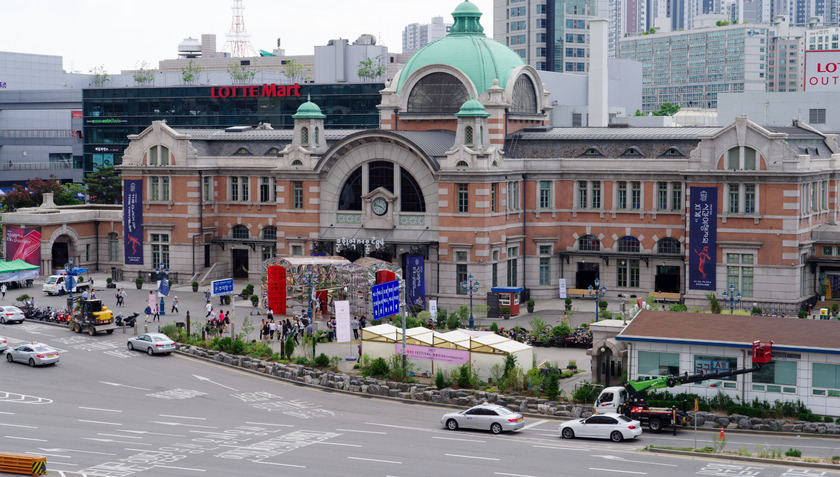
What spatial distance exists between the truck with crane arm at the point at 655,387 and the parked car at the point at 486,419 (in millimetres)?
4333

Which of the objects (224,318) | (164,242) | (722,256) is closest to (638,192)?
(722,256)

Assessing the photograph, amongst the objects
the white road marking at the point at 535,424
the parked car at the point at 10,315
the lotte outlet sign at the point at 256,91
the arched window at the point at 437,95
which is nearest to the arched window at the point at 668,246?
the arched window at the point at 437,95

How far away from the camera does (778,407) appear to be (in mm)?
53469

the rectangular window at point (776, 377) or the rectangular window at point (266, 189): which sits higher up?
the rectangular window at point (266, 189)

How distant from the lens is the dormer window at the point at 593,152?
89744 millimetres

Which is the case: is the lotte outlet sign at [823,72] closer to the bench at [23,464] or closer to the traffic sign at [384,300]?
the traffic sign at [384,300]

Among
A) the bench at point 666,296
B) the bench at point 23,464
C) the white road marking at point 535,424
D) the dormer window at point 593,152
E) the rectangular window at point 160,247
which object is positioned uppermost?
the dormer window at point 593,152

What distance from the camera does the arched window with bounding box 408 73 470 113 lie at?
9356 centimetres

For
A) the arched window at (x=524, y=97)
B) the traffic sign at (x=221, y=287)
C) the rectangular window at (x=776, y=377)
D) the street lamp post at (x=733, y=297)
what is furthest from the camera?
the arched window at (x=524, y=97)

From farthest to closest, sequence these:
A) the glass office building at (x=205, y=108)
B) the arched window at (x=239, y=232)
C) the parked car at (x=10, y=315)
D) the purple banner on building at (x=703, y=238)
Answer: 1. the glass office building at (x=205, y=108)
2. the arched window at (x=239, y=232)
3. the purple banner on building at (x=703, y=238)
4. the parked car at (x=10, y=315)

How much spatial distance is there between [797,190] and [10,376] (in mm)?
52930

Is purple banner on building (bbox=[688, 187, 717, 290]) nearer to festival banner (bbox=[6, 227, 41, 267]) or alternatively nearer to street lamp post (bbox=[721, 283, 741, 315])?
street lamp post (bbox=[721, 283, 741, 315])

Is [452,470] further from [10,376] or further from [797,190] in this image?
[797,190]

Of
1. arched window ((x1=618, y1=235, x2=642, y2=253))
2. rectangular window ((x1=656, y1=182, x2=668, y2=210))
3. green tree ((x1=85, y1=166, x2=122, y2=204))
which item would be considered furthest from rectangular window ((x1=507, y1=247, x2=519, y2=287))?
green tree ((x1=85, y1=166, x2=122, y2=204))
